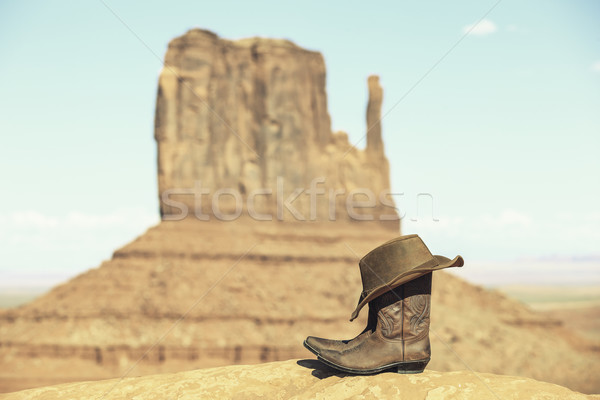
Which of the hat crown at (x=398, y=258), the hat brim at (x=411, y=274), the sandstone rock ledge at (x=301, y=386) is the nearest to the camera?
the sandstone rock ledge at (x=301, y=386)

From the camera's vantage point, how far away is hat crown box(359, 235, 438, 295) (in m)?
7.90

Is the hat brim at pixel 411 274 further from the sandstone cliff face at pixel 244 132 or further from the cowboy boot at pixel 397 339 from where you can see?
the sandstone cliff face at pixel 244 132

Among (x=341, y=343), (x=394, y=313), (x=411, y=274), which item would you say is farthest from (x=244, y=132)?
(x=411, y=274)

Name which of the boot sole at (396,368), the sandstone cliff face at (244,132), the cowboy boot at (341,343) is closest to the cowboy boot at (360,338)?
the cowboy boot at (341,343)

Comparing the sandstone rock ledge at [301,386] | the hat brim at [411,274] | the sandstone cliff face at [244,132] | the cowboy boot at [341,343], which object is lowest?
the sandstone rock ledge at [301,386]

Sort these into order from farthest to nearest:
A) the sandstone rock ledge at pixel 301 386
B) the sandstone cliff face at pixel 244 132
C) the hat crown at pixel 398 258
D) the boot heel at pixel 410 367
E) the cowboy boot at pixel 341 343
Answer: the sandstone cliff face at pixel 244 132 → the cowboy boot at pixel 341 343 → the boot heel at pixel 410 367 → the hat crown at pixel 398 258 → the sandstone rock ledge at pixel 301 386

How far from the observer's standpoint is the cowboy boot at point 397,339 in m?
8.00

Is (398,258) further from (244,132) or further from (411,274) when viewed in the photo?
(244,132)

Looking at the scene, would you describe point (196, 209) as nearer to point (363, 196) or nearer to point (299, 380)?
point (363, 196)

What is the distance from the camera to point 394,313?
805 cm

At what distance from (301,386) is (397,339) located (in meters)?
1.14

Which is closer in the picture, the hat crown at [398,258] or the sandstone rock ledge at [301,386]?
the sandstone rock ledge at [301,386]

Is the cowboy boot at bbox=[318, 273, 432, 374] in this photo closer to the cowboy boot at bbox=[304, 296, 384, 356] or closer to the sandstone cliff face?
the cowboy boot at bbox=[304, 296, 384, 356]

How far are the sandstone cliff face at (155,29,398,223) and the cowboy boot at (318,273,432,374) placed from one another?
52.0m
